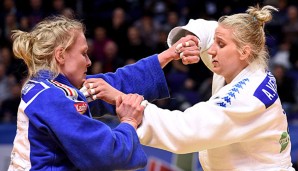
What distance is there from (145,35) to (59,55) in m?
6.49

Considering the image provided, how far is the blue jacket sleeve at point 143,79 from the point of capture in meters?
3.79

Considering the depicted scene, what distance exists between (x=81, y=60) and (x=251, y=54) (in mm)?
991

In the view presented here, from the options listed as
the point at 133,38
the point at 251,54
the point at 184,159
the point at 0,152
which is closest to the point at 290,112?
the point at 184,159

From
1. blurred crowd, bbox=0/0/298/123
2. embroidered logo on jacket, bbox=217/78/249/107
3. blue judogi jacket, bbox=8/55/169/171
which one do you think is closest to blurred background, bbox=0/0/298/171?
blurred crowd, bbox=0/0/298/123

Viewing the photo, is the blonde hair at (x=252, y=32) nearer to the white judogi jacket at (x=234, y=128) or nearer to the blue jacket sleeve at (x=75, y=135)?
the white judogi jacket at (x=234, y=128)

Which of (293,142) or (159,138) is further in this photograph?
(293,142)

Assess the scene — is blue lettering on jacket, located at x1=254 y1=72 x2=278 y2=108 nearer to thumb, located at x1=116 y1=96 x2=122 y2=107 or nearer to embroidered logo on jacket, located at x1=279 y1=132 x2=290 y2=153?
embroidered logo on jacket, located at x1=279 y1=132 x2=290 y2=153

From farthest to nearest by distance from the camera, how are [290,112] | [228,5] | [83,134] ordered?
[228,5] → [290,112] → [83,134]

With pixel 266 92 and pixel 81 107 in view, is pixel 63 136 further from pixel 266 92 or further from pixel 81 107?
pixel 266 92

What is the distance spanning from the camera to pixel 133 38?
9281 millimetres

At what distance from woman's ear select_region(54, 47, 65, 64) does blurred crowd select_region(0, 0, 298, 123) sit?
15.4 ft

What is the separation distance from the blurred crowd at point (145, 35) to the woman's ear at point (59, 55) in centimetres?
471

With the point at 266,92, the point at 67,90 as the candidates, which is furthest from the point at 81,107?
the point at 266,92

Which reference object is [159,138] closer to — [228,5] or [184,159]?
[184,159]
